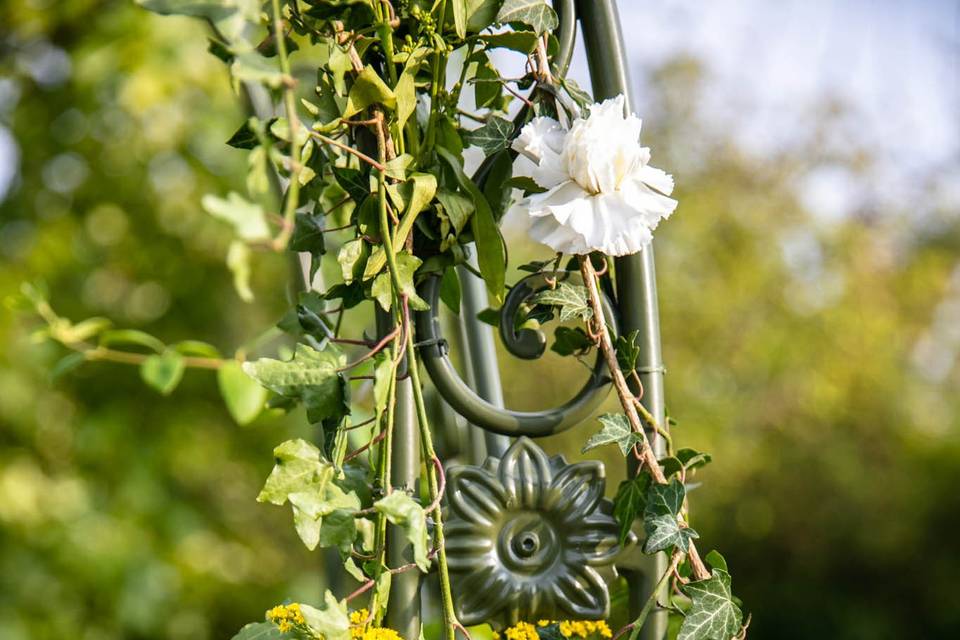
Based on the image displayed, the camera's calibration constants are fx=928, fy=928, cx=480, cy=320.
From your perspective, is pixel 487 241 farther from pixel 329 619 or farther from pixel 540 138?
pixel 329 619

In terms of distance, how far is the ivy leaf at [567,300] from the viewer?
66 centimetres

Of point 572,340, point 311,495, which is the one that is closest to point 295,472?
Result: point 311,495

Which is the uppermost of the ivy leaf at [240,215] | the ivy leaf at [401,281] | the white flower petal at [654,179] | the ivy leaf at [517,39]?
the ivy leaf at [517,39]

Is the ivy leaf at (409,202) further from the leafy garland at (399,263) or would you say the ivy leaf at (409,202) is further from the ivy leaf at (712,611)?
the ivy leaf at (712,611)

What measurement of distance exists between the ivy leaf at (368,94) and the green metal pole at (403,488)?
15cm

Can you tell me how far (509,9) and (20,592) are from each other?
2471 millimetres

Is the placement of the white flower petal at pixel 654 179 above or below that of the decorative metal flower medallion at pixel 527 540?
above

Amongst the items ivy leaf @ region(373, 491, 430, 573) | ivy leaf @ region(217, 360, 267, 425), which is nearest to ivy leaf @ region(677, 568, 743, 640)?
ivy leaf @ region(373, 491, 430, 573)

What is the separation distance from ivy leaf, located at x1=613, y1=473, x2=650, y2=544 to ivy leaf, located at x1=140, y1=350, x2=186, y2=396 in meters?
0.59

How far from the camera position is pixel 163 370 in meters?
1.10

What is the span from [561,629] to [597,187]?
1.07 feet

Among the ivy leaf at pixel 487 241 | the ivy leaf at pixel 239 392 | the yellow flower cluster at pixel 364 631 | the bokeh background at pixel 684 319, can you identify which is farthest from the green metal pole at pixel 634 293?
the bokeh background at pixel 684 319

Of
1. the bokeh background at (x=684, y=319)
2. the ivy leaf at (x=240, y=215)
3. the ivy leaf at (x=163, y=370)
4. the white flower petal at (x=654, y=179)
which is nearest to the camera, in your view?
the ivy leaf at (x=240, y=215)

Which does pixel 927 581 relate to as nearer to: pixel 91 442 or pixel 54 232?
pixel 91 442
